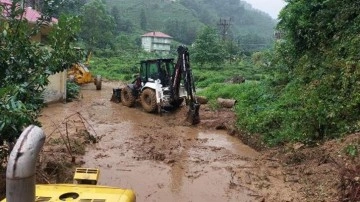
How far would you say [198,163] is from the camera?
878 centimetres

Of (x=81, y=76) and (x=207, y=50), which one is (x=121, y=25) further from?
(x=81, y=76)

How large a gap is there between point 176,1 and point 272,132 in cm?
13221

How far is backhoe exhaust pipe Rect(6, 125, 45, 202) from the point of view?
6.11 ft

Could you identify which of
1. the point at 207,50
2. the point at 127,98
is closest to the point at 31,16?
the point at 127,98

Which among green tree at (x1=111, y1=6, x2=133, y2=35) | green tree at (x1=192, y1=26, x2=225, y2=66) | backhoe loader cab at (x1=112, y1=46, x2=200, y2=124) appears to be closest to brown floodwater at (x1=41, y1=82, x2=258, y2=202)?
backhoe loader cab at (x1=112, y1=46, x2=200, y2=124)

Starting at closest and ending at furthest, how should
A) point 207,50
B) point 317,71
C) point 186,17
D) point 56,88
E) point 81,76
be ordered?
point 317,71
point 56,88
point 81,76
point 207,50
point 186,17

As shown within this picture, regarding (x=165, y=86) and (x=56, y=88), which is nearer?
(x=165, y=86)

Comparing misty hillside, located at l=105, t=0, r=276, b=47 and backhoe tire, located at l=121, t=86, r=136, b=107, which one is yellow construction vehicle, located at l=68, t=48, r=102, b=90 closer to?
backhoe tire, located at l=121, t=86, r=136, b=107

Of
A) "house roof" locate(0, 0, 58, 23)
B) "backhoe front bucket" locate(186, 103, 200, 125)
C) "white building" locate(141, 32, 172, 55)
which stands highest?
"white building" locate(141, 32, 172, 55)

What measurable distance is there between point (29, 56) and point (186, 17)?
116249mm

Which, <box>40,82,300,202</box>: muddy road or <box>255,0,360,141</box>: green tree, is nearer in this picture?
<box>40,82,300,202</box>: muddy road

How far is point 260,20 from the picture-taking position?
170375 mm

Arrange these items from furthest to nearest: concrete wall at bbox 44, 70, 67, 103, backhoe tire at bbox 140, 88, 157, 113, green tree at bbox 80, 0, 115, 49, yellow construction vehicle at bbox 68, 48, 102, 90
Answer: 1. green tree at bbox 80, 0, 115, 49
2. yellow construction vehicle at bbox 68, 48, 102, 90
3. concrete wall at bbox 44, 70, 67, 103
4. backhoe tire at bbox 140, 88, 157, 113

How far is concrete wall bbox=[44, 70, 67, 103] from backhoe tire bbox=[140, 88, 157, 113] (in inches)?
158
